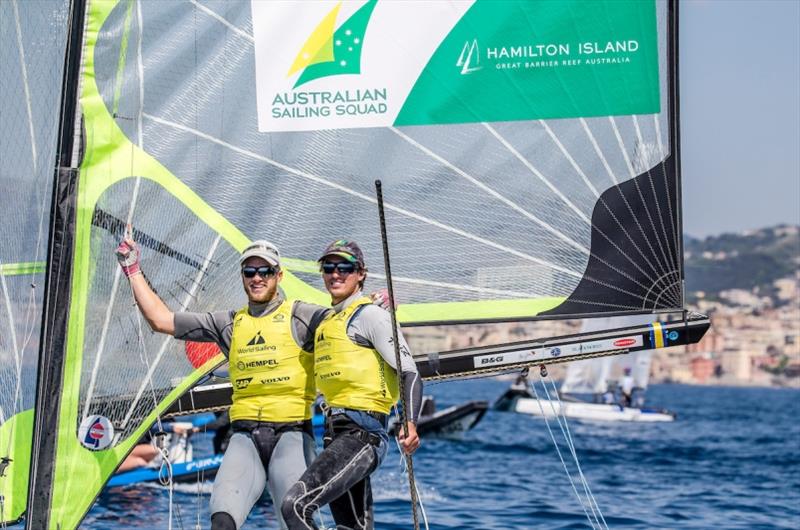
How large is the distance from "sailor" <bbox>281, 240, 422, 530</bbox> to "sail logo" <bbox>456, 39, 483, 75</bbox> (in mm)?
2056

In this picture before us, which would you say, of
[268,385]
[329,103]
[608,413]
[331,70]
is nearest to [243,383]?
[268,385]

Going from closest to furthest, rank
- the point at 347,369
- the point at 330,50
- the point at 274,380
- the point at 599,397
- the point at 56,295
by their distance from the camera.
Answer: the point at 347,369 → the point at 274,380 → the point at 56,295 → the point at 330,50 → the point at 599,397

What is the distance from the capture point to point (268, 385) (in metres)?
6.47

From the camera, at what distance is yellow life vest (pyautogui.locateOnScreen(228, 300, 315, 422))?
6.46m

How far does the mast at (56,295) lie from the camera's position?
6.89m

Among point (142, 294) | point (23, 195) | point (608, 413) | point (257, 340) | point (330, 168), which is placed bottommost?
point (608, 413)

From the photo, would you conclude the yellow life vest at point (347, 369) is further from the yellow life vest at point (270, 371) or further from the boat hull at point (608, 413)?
the boat hull at point (608, 413)

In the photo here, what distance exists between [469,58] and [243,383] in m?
2.69

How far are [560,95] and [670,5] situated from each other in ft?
2.83

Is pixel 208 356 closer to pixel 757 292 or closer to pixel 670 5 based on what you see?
pixel 670 5

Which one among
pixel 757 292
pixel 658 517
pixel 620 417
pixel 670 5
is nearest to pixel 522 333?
pixel 670 5

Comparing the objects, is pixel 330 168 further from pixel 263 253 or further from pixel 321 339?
pixel 321 339

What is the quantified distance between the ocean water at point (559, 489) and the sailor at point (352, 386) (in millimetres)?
914

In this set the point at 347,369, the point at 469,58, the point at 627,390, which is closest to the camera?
the point at 347,369
